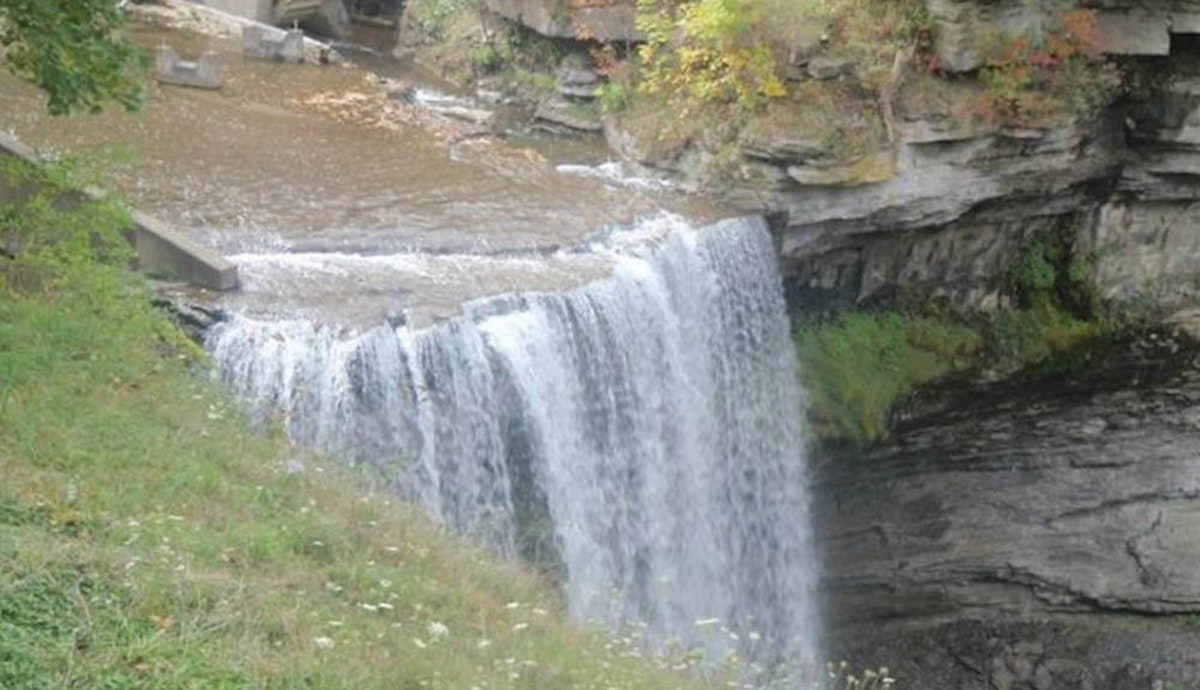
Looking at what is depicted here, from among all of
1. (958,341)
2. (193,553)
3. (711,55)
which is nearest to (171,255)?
(193,553)

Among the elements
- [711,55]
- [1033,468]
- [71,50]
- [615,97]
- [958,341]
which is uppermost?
[711,55]

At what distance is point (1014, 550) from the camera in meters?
18.1

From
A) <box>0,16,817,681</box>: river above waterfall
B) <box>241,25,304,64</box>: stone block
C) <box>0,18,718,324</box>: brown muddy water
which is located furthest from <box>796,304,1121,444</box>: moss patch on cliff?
<box>241,25,304,64</box>: stone block

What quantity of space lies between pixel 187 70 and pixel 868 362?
8287mm

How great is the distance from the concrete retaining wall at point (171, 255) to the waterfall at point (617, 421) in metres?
0.76

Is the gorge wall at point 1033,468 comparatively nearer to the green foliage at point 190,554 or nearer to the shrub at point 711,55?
the shrub at point 711,55

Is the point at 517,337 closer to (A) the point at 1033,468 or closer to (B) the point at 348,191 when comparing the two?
(B) the point at 348,191

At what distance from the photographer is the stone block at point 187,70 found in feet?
61.7

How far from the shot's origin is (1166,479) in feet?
59.6

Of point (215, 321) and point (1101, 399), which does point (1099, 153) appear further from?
point (215, 321)

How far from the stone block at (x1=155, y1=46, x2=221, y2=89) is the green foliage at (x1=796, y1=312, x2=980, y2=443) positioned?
724 cm

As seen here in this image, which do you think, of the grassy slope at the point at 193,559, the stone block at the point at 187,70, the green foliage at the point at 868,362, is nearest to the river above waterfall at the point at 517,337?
the stone block at the point at 187,70

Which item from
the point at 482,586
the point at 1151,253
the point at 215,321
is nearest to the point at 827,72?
the point at 1151,253

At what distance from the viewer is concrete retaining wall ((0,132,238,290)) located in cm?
1280
